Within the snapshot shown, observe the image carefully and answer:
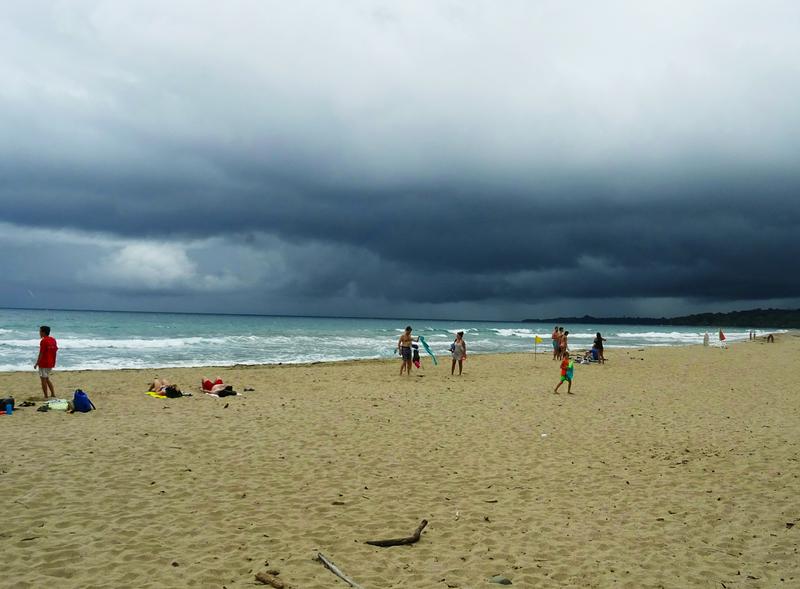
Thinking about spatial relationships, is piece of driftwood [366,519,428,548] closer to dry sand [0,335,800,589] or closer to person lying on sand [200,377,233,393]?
dry sand [0,335,800,589]

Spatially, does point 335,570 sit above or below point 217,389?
below

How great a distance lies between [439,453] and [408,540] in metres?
3.76

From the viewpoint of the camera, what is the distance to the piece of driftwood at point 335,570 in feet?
15.9

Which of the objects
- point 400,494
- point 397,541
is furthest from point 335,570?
point 400,494

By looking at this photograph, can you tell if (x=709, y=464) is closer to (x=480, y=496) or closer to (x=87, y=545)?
(x=480, y=496)

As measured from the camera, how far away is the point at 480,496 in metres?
7.38

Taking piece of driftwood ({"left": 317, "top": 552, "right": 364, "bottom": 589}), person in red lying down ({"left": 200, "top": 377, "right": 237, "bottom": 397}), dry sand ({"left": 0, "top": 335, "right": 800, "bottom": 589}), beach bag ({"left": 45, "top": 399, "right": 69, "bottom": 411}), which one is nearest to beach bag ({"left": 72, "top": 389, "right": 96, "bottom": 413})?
beach bag ({"left": 45, "top": 399, "right": 69, "bottom": 411})

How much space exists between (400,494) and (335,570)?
240 centimetres

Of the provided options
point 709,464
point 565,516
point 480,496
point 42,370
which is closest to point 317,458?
point 480,496

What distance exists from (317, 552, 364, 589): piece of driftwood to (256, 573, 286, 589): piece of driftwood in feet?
1.63

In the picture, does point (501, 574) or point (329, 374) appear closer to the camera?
point (501, 574)

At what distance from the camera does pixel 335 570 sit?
5086mm

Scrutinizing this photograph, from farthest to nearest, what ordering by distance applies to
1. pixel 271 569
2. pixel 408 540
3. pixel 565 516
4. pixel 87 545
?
pixel 565 516 < pixel 408 540 < pixel 87 545 < pixel 271 569

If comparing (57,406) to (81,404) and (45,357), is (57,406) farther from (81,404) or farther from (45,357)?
(45,357)
